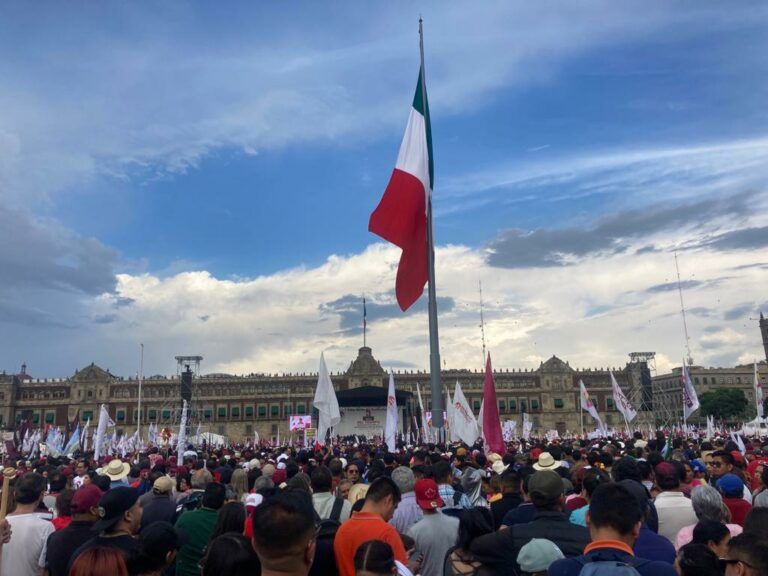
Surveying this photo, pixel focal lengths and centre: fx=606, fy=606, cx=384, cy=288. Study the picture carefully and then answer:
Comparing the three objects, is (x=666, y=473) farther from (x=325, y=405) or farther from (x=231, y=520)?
(x=325, y=405)

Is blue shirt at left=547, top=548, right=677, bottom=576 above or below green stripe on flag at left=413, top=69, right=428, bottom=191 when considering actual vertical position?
below

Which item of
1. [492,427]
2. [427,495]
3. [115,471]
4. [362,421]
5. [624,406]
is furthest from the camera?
[362,421]

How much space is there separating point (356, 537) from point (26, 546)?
3167mm

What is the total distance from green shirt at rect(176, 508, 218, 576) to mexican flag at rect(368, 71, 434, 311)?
752cm

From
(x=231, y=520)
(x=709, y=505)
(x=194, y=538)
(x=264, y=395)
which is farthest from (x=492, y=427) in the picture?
(x=264, y=395)

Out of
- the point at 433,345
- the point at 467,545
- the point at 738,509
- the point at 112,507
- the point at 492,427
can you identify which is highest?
the point at 433,345

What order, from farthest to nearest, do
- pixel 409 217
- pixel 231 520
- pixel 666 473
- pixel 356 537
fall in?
pixel 409 217
pixel 666 473
pixel 231 520
pixel 356 537

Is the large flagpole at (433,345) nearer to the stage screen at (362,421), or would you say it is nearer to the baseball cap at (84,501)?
the baseball cap at (84,501)

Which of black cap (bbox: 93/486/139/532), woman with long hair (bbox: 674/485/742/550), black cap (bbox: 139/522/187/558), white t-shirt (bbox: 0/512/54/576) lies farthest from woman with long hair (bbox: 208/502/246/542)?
woman with long hair (bbox: 674/485/742/550)

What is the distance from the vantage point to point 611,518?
3340 mm

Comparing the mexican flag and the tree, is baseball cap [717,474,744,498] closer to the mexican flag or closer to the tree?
the mexican flag

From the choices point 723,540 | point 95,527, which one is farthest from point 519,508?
point 95,527

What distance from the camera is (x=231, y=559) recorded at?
10.5 ft

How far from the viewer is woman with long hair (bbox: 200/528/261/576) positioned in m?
3.18
